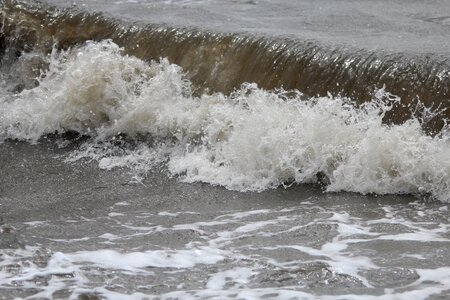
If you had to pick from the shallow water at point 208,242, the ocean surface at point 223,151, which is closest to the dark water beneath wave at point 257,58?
the ocean surface at point 223,151

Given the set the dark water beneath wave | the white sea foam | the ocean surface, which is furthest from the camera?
the dark water beneath wave

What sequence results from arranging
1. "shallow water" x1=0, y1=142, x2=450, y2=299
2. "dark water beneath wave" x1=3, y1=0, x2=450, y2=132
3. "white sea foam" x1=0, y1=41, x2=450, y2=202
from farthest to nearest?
1. "dark water beneath wave" x1=3, y1=0, x2=450, y2=132
2. "white sea foam" x1=0, y1=41, x2=450, y2=202
3. "shallow water" x1=0, y1=142, x2=450, y2=299

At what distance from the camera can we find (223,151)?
6.86 meters

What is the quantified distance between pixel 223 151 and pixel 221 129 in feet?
1.15

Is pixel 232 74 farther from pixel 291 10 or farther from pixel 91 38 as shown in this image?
pixel 291 10

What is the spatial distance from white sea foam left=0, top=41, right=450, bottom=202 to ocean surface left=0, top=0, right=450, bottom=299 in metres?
0.01

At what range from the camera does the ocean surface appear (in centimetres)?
478

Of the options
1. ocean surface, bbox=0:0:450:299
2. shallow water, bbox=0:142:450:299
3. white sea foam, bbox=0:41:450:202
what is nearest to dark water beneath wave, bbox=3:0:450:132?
ocean surface, bbox=0:0:450:299

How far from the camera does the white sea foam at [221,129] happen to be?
6.28 meters

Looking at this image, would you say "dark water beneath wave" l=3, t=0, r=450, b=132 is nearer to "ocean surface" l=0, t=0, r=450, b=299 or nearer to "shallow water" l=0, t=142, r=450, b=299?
"ocean surface" l=0, t=0, r=450, b=299

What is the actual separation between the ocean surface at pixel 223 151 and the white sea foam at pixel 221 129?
0.01 m

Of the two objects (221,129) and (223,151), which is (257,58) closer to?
(221,129)

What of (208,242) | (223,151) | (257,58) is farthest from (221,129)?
(208,242)

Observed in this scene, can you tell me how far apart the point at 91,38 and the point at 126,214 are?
11.5 ft
